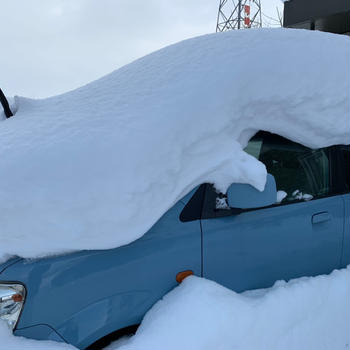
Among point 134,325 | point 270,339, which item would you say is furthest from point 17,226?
point 270,339

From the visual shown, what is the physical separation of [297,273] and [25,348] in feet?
5.01

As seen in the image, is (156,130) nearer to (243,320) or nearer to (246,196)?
(246,196)

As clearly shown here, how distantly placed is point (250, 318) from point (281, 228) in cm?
56

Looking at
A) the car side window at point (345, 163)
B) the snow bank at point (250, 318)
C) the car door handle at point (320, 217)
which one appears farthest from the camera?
the car side window at point (345, 163)

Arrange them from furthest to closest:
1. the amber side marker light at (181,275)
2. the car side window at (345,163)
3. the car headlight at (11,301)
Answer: the car side window at (345,163) < the amber side marker light at (181,275) < the car headlight at (11,301)

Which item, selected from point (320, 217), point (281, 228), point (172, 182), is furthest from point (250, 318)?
point (320, 217)

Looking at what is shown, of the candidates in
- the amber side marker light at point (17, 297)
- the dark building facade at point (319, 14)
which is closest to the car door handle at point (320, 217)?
the amber side marker light at point (17, 297)

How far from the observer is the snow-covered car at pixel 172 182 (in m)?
1.50

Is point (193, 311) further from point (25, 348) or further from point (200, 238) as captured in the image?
point (25, 348)

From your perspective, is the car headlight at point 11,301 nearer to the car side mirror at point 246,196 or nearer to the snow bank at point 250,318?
the snow bank at point 250,318

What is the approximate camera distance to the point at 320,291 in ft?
6.77

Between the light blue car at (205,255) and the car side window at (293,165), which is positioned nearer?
the light blue car at (205,255)

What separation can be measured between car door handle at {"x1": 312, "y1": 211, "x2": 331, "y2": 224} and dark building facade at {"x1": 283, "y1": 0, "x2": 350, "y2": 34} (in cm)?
744

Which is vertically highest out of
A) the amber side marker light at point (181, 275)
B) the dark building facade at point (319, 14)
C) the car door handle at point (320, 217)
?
the dark building facade at point (319, 14)
